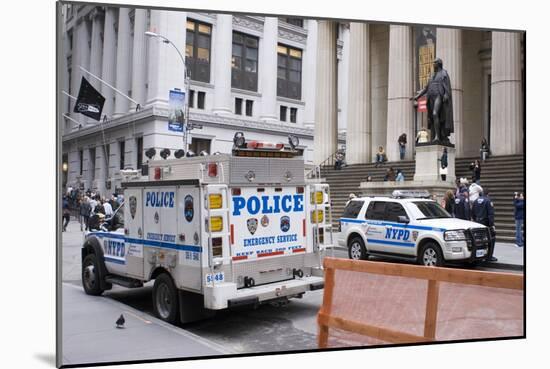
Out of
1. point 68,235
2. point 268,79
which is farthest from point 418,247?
point 68,235

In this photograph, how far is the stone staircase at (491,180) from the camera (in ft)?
28.0

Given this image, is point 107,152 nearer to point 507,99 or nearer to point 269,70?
point 269,70

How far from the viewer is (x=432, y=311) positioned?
20.0ft

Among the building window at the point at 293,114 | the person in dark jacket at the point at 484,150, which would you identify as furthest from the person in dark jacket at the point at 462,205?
the building window at the point at 293,114

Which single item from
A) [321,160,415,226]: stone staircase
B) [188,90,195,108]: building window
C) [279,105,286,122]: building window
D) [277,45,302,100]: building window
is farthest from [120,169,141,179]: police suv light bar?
[321,160,415,226]: stone staircase

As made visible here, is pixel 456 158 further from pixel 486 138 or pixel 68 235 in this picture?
pixel 68 235

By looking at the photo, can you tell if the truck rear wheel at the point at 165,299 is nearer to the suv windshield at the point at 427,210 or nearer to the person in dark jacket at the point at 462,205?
the suv windshield at the point at 427,210

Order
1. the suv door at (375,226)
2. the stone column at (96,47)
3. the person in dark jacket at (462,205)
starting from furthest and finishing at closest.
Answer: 1. the suv door at (375,226)
2. the person in dark jacket at (462,205)
3. the stone column at (96,47)

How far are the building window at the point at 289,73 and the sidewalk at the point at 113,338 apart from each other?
3673mm

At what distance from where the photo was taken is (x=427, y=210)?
9469mm

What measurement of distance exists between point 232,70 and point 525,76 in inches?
175

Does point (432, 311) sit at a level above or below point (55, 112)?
below

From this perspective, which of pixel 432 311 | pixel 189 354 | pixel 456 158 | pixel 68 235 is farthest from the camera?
pixel 456 158

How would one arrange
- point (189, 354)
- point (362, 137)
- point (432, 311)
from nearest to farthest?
point (432, 311) → point (189, 354) → point (362, 137)
